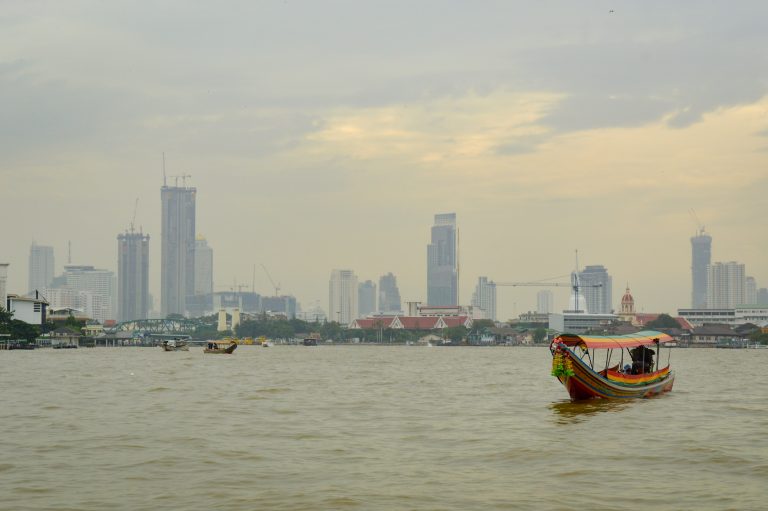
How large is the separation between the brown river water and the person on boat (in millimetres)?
1549

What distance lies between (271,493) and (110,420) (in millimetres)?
12134

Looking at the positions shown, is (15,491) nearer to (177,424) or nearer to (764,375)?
(177,424)

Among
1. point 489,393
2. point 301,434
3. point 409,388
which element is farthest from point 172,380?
point 301,434

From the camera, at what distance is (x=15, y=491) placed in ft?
57.8

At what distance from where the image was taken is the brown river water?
17328mm

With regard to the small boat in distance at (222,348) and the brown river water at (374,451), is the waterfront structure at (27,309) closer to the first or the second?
the small boat in distance at (222,348)

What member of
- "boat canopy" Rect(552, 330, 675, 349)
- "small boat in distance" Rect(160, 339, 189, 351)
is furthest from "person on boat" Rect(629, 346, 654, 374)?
"small boat in distance" Rect(160, 339, 189, 351)

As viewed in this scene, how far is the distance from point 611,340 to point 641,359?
3.80 m

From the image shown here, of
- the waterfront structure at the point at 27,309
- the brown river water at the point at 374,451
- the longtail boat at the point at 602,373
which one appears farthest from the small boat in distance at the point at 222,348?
the longtail boat at the point at 602,373

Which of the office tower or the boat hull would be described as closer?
the boat hull

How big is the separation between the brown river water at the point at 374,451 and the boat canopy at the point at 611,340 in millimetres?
2171

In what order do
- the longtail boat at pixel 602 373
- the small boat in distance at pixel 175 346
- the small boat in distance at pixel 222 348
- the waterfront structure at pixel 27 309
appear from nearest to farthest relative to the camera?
the longtail boat at pixel 602 373 < the small boat in distance at pixel 222 348 < the small boat in distance at pixel 175 346 < the waterfront structure at pixel 27 309

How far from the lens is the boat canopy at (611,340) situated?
1339 inches

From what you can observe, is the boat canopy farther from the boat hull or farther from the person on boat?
the boat hull
